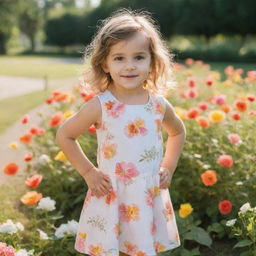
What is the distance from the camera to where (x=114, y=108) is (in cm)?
228

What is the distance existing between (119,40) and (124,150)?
49cm

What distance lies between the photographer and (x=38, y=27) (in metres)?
66.8

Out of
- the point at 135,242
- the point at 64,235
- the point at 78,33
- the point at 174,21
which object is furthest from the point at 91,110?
the point at 78,33

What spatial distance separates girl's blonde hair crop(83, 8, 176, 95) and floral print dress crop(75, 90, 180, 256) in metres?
0.14

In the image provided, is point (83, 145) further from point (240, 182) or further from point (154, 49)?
point (154, 49)

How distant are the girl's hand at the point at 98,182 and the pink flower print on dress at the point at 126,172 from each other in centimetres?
6

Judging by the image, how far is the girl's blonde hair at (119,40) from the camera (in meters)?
2.24

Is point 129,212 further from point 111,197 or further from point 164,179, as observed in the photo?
point 164,179

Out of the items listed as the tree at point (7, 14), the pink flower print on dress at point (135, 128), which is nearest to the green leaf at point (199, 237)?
the pink flower print on dress at point (135, 128)

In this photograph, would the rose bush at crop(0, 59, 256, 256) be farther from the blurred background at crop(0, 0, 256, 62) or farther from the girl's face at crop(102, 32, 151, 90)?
the blurred background at crop(0, 0, 256, 62)

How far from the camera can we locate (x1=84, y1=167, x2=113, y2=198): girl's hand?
2.27 metres

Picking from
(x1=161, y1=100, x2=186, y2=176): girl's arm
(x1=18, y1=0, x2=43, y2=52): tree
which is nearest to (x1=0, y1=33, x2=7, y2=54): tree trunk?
(x1=18, y1=0, x2=43, y2=52): tree

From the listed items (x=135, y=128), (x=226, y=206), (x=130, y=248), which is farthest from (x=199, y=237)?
(x=135, y=128)

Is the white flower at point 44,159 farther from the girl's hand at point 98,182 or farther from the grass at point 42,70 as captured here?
the grass at point 42,70
